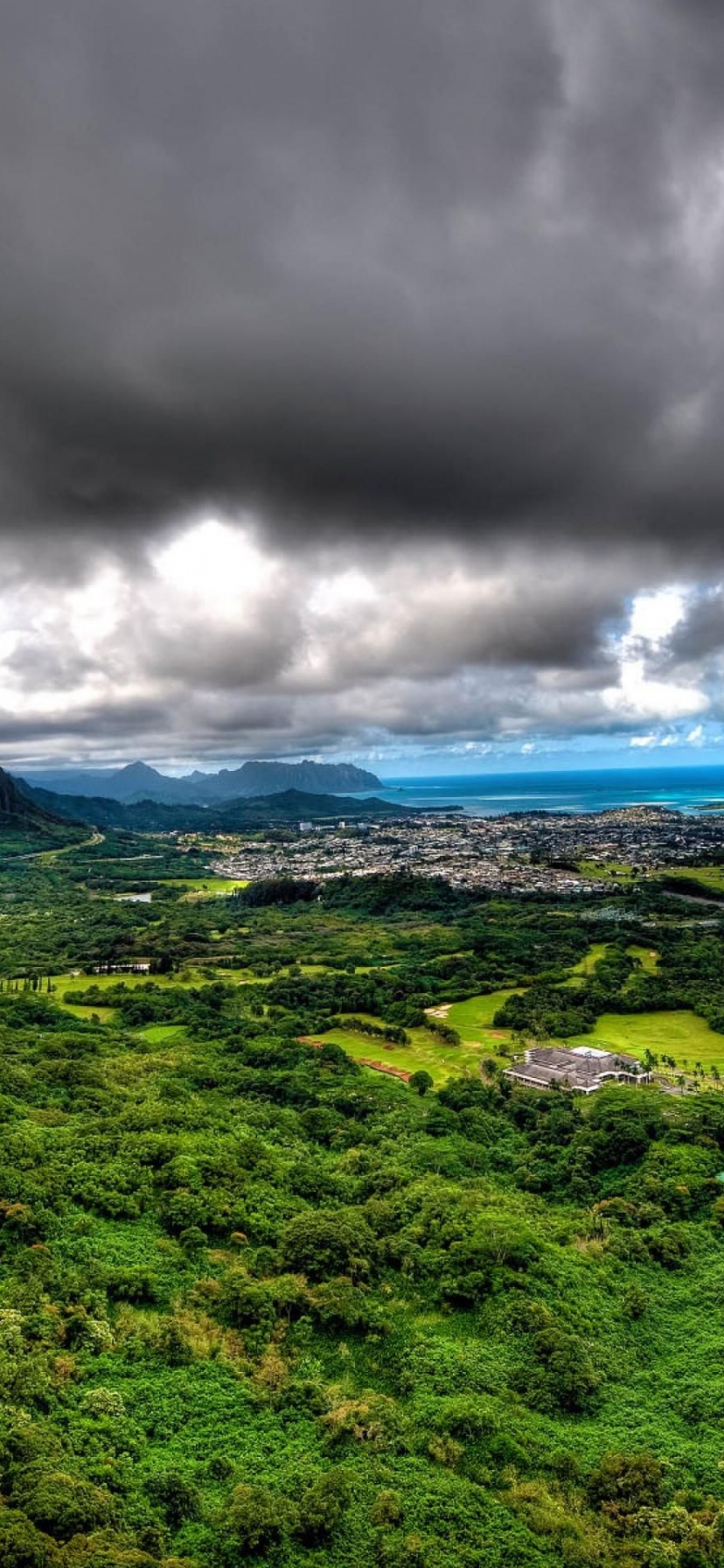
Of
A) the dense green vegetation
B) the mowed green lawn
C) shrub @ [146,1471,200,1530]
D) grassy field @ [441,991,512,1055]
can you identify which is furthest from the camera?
grassy field @ [441,991,512,1055]

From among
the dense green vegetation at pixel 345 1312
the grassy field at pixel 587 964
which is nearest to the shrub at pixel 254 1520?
the dense green vegetation at pixel 345 1312

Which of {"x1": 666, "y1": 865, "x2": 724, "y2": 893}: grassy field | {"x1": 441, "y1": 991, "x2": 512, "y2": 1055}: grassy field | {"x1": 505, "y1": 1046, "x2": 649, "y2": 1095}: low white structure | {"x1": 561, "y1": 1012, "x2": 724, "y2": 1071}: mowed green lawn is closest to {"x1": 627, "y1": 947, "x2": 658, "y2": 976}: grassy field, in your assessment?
{"x1": 561, "y1": 1012, "x2": 724, "y2": 1071}: mowed green lawn

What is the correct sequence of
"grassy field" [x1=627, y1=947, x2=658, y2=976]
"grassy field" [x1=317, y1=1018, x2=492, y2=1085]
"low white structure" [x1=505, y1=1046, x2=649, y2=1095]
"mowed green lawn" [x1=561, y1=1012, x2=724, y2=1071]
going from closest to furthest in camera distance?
"low white structure" [x1=505, y1=1046, x2=649, y2=1095] < "grassy field" [x1=317, y1=1018, x2=492, y2=1085] < "mowed green lawn" [x1=561, y1=1012, x2=724, y2=1071] < "grassy field" [x1=627, y1=947, x2=658, y2=976]

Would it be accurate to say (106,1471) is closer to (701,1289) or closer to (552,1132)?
(701,1289)

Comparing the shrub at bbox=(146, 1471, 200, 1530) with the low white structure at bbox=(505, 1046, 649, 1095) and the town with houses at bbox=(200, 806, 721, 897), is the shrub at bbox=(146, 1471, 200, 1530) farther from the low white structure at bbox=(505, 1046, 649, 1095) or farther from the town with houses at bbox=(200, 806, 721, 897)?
the town with houses at bbox=(200, 806, 721, 897)

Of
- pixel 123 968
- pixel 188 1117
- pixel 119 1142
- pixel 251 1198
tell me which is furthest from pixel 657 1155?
pixel 123 968

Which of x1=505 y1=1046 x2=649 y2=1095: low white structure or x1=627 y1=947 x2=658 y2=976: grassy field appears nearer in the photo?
x1=505 y1=1046 x2=649 y2=1095: low white structure

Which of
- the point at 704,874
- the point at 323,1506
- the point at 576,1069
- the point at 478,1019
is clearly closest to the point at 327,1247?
the point at 323,1506
